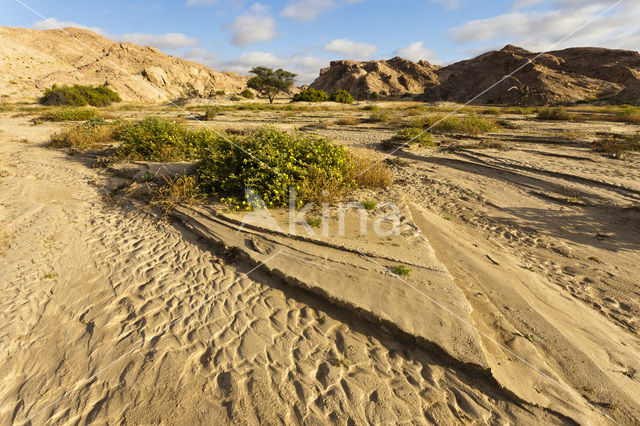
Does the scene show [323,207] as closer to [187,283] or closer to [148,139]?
[187,283]

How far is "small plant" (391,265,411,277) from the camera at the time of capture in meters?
3.57

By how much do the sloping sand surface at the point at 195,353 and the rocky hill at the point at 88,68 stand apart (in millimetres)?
34522

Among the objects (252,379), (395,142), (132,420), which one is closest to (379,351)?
(252,379)

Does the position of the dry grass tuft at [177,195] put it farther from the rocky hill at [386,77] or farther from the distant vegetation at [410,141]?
the rocky hill at [386,77]

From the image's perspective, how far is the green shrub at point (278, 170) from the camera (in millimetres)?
5285

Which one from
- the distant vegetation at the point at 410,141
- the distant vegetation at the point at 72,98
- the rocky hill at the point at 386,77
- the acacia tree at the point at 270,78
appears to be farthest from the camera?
the rocky hill at the point at 386,77

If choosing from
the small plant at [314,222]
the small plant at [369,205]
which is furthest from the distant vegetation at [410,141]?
the small plant at [314,222]

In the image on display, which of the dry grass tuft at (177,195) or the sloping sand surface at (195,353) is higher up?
the dry grass tuft at (177,195)

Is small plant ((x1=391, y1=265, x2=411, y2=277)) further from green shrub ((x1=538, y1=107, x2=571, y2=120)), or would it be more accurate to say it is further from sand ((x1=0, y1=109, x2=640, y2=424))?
green shrub ((x1=538, y1=107, x2=571, y2=120))

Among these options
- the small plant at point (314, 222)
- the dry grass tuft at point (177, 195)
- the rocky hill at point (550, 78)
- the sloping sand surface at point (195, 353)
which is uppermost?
the rocky hill at point (550, 78)

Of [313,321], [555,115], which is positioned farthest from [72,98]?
[555,115]

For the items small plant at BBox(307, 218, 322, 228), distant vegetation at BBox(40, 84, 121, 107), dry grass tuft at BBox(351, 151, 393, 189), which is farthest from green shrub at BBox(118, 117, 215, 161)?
distant vegetation at BBox(40, 84, 121, 107)

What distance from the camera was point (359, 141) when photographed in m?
12.9

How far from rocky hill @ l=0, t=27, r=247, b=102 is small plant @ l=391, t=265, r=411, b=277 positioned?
3690 cm
